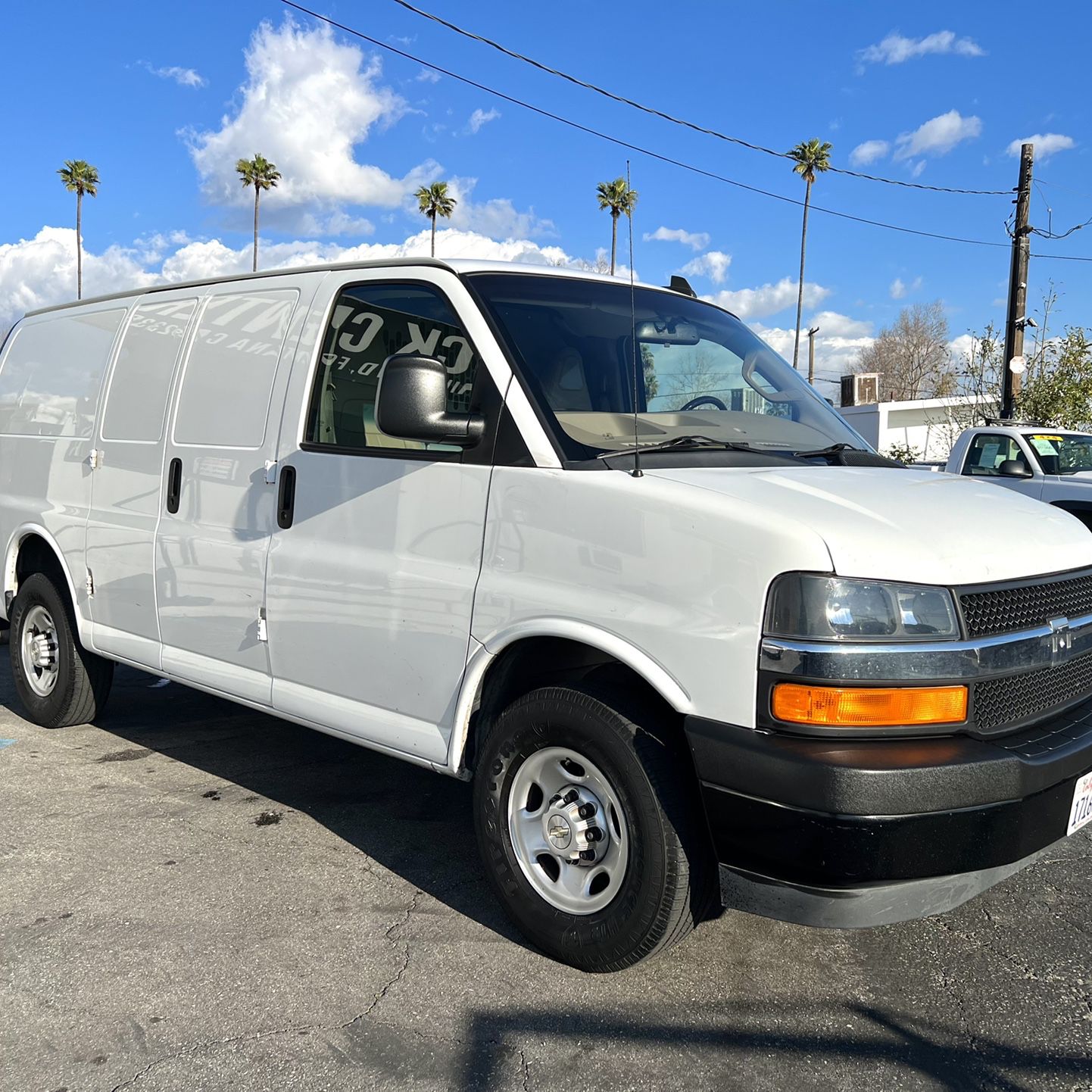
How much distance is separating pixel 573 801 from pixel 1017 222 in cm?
1829

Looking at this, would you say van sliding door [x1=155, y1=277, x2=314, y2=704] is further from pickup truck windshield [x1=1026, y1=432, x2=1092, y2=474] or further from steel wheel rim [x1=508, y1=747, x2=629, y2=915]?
pickup truck windshield [x1=1026, y1=432, x2=1092, y2=474]

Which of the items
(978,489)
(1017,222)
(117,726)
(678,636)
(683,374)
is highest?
(1017,222)

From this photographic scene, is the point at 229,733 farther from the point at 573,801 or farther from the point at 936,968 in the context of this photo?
the point at 936,968

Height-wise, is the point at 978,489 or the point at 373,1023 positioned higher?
the point at 978,489

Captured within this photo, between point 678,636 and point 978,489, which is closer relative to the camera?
point 678,636

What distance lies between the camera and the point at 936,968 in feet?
→ 10.7

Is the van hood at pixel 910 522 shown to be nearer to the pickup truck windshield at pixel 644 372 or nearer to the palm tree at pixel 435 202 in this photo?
the pickup truck windshield at pixel 644 372

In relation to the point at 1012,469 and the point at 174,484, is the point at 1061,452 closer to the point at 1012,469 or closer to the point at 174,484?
the point at 1012,469

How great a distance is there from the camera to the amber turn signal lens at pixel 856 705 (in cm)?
261

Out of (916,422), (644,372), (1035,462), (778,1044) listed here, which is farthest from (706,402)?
→ (916,422)

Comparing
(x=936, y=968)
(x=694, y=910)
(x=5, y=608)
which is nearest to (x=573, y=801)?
(x=694, y=910)

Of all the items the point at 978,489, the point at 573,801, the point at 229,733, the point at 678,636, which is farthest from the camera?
the point at 229,733

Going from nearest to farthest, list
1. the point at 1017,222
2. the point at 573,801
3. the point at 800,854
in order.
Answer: the point at 800,854 → the point at 573,801 → the point at 1017,222

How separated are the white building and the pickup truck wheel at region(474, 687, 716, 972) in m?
25.2
